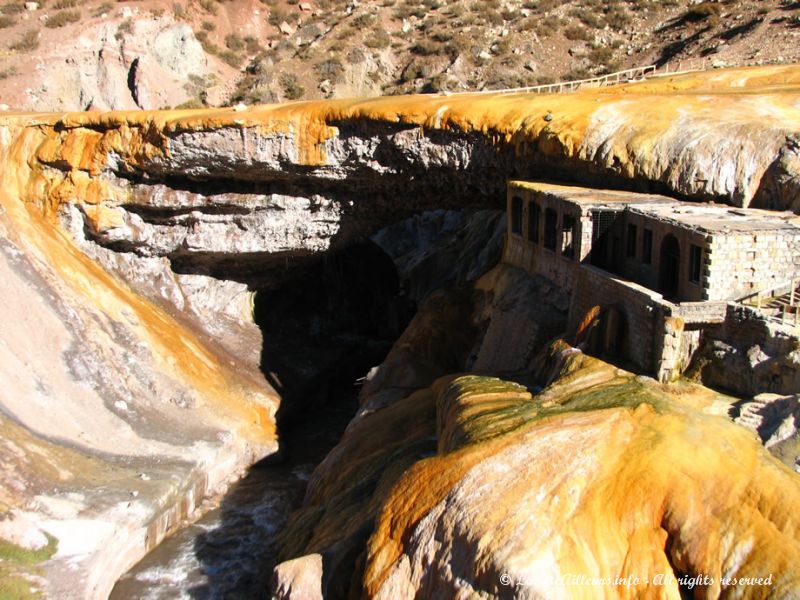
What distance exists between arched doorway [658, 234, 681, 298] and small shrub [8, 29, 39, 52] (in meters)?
53.5

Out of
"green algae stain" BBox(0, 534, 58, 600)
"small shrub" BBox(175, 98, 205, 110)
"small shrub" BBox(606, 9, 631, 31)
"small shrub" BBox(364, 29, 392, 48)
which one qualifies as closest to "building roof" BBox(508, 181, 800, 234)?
"green algae stain" BBox(0, 534, 58, 600)

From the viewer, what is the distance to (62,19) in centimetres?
6128

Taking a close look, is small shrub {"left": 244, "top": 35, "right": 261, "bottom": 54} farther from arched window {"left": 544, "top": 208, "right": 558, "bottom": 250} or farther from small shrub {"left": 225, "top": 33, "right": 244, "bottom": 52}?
arched window {"left": 544, "top": 208, "right": 558, "bottom": 250}

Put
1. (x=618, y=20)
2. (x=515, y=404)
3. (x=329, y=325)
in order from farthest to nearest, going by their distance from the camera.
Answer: (x=618, y=20), (x=329, y=325), (x=515, y=404)

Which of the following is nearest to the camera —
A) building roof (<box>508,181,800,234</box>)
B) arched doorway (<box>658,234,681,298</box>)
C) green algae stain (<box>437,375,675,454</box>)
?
green algae stain (<box>437,375,675,454</box>)

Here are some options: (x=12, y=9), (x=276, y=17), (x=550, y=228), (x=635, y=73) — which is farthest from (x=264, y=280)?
(x=12, y=9)

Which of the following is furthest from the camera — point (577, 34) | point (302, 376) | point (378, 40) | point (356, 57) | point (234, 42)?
point (234, 42)

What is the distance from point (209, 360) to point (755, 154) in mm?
18619

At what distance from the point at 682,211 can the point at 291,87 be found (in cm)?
4248

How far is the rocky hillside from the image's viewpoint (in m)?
51.8

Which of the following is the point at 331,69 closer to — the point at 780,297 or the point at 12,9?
the point at 12,9

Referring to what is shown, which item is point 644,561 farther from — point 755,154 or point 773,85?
point 773,85

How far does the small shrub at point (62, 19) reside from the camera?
201 feet

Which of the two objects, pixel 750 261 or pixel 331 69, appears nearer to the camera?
pixel 750 261
